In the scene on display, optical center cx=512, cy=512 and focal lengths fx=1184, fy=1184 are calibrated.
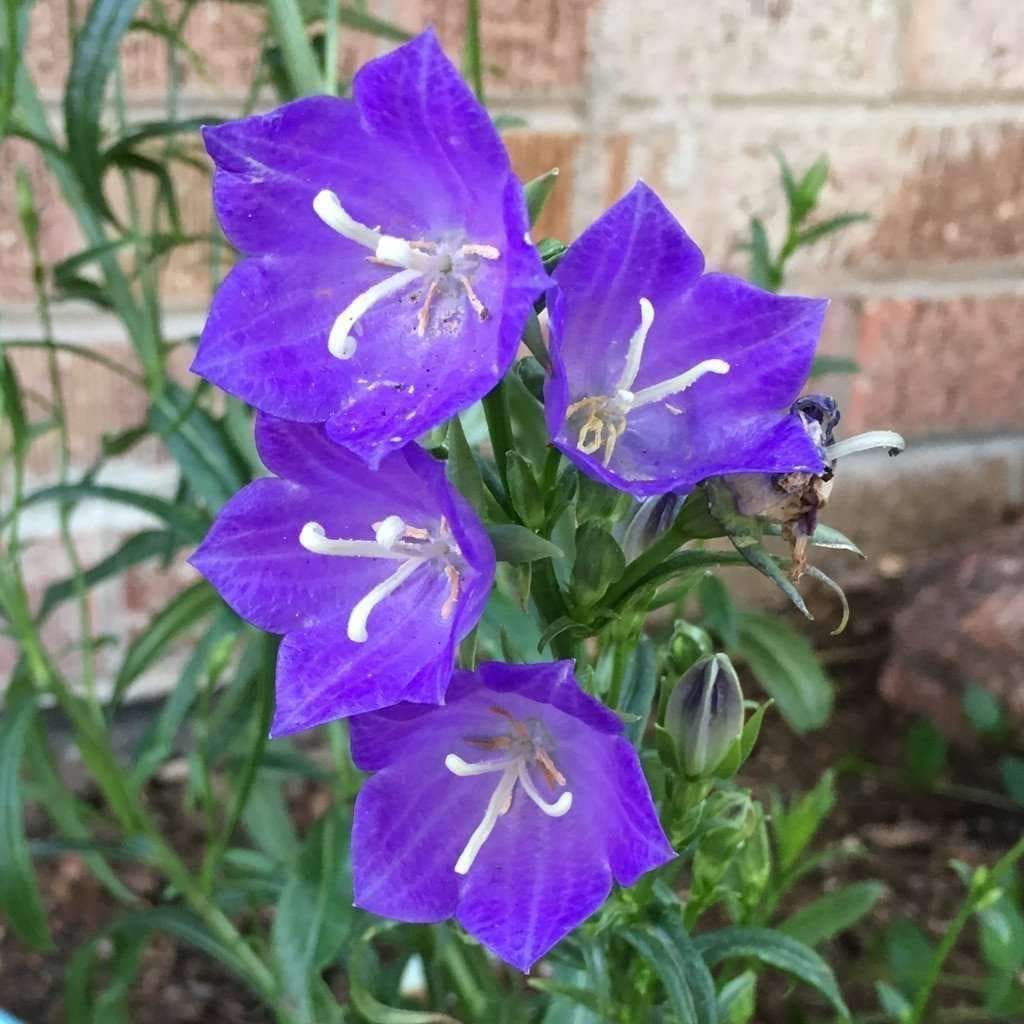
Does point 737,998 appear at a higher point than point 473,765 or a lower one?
lower

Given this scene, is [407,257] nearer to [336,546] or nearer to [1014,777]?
[336,546]

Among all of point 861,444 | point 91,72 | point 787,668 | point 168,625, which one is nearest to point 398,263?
point 861,444

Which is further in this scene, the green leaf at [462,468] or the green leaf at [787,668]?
the green leaf at [787,668]

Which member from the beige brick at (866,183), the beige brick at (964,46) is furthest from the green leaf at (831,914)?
the beige brick at (964,46)

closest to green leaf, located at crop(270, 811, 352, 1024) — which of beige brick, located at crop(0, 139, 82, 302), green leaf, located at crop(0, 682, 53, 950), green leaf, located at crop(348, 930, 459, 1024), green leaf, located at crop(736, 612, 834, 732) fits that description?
green leaf, located at crop(348, 930, 459, 1024)

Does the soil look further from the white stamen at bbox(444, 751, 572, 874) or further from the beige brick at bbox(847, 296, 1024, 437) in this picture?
the white stamen at bbox(444, 751, 572, 874)

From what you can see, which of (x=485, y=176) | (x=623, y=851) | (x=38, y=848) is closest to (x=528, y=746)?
(x=623, y=851)

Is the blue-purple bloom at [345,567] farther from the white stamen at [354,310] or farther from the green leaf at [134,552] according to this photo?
the green leaf at [134,552]
